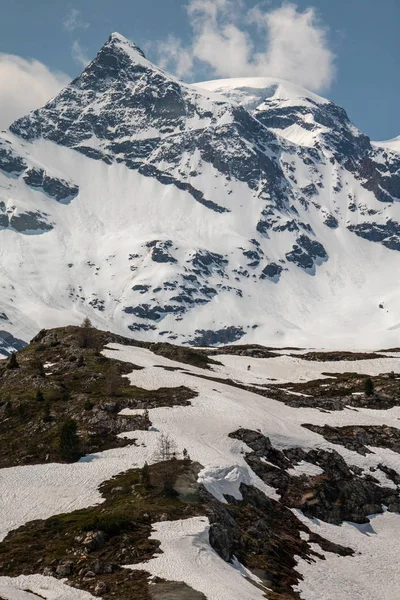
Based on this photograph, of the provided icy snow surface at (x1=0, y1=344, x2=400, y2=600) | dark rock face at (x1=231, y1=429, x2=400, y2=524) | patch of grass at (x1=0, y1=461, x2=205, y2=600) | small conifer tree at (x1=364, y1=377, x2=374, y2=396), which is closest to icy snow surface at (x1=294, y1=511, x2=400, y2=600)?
icy snow surface at (x1=0, y1=344, x2=400, y2=600)

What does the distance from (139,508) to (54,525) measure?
21.5 feet

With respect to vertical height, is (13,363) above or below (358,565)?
above

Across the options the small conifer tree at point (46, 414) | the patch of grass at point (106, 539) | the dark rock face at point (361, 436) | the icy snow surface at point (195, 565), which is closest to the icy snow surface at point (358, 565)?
the icy snow surface at point (195, 565)

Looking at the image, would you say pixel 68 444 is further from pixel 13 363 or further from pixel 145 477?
pixel 13 363

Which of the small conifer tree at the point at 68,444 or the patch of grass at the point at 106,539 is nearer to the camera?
the patch of grass at the point at 106,539

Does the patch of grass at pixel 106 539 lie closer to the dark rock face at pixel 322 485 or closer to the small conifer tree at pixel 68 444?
the small conifer tree at pixel 68 444

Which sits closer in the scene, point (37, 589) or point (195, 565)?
point (37, 589)

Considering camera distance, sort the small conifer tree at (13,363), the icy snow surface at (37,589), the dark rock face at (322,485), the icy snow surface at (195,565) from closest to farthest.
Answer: the icy snow surface at (37,589)
the icy snow surface at (195,565)
the dark rock face at (322,485)
the small conifer tree at (13,363)

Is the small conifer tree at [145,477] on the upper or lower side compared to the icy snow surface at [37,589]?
upper

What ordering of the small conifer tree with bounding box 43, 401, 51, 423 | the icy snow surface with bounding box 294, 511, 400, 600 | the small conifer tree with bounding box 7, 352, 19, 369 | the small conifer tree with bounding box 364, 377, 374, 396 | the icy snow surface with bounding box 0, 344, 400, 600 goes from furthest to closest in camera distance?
the small conifer tree with bounding box 364, 377, 374, 396
the small conifer tree with bounding box 7, 352, 19, 369
the small conifer tree with bounding box 43, 401, 51, 423
the icy snow surface with bounding box 294, 511, 400, 600
the icy snow surface with bounding box 0, 344, 400, 600

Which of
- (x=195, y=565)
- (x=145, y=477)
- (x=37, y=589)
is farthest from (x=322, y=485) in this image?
(x=37, y=589)

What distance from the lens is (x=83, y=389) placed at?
92.1 m

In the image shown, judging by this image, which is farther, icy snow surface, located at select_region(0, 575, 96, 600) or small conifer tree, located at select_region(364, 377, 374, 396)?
small conifer tree, located at select_region(364, 377, 374, 396)

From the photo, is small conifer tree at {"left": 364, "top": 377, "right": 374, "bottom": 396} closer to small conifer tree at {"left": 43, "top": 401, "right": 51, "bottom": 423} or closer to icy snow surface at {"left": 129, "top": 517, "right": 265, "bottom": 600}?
small conifer tree at {"left": 43, "top": 401, "right": 51, "bottom": 423}
